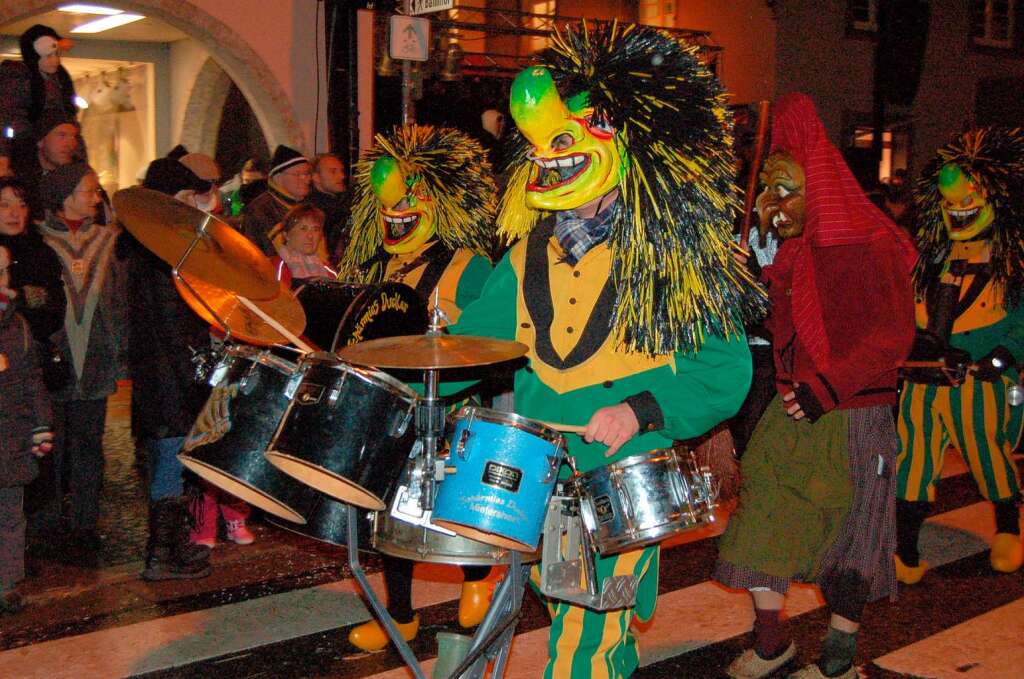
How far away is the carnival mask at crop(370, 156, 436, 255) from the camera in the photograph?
16.6ft

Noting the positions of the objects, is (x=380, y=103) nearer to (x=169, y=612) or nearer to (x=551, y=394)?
(x=169, y=612)

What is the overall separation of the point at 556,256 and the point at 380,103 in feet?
30.4

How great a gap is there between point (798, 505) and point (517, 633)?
1421 mm

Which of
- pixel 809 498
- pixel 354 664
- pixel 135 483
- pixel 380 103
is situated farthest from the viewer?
pixel 380 103

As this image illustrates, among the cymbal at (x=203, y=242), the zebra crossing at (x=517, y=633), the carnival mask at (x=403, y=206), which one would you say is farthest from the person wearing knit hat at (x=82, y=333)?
the cymbal at (x=203, y=242)

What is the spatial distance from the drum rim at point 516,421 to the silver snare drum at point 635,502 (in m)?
0.18

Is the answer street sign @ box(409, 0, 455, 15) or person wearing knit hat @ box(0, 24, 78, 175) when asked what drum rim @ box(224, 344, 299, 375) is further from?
street sign @ box(409, 0, 455, 15)

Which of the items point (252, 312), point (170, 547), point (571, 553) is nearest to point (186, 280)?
point (252, 312)

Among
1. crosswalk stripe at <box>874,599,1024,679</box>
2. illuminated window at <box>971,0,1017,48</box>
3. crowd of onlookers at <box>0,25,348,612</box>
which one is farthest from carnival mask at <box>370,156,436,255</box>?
illuminated window at <box>971,0,1017,48</box>

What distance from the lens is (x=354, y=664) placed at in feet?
15.3

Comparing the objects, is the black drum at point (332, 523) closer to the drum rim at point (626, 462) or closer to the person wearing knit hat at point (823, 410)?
the drum rim at point (626, 462)

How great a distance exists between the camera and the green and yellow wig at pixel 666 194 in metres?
3.31

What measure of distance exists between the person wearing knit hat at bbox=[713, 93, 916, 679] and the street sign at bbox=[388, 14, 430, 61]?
4976 millimetres

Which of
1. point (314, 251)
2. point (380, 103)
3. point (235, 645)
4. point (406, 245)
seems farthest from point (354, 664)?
point (380, 103)
